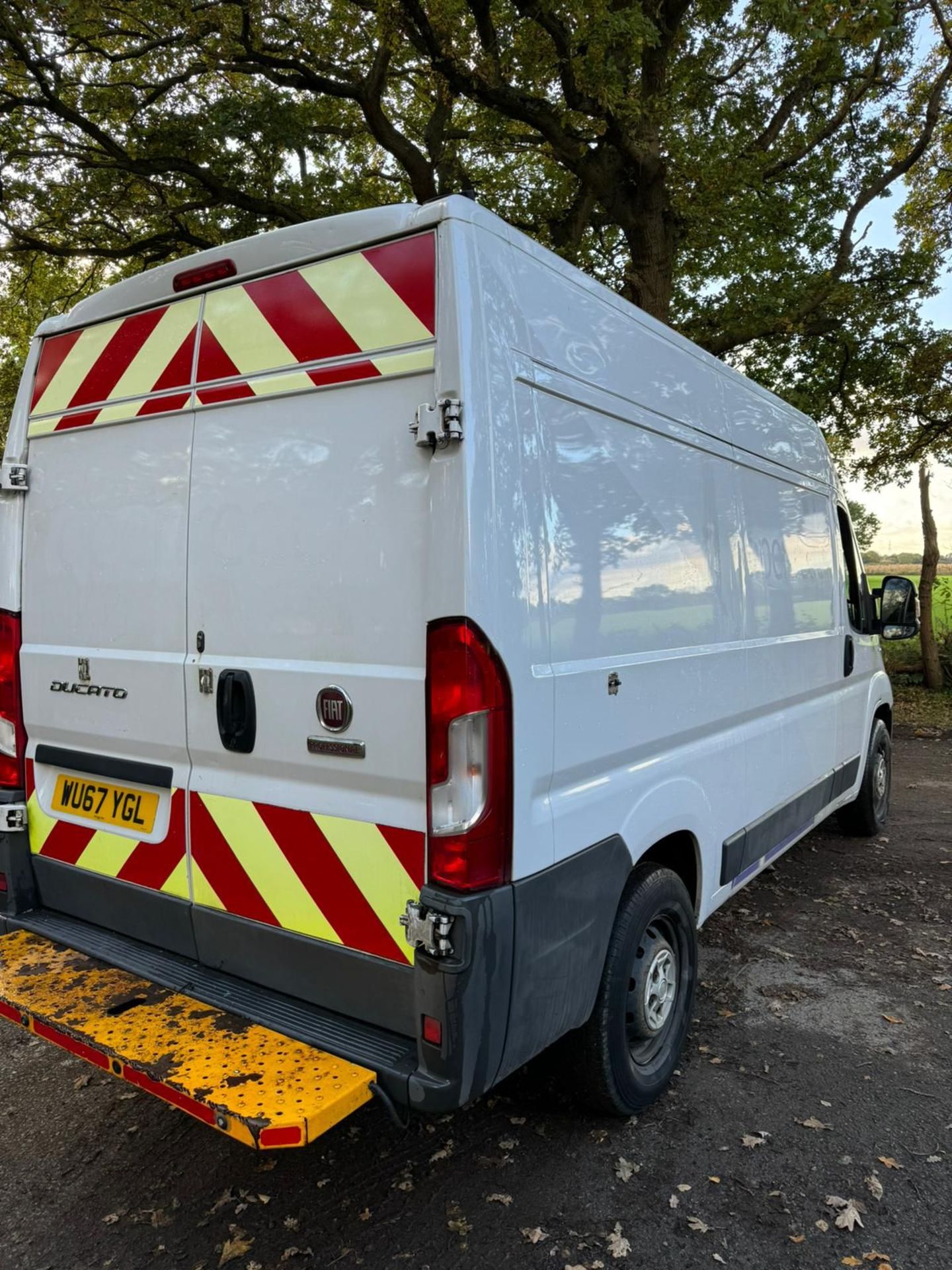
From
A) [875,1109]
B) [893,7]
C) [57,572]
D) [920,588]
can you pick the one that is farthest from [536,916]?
[920,588]

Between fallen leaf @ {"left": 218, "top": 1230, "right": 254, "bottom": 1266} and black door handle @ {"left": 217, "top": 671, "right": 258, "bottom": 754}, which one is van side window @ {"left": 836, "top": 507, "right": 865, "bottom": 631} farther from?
fallen leaf @ {"left": 218, "top": 1230, "right": 254, "bottom": 1266}

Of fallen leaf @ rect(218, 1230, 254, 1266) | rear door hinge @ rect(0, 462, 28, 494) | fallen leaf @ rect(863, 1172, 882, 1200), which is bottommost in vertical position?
fallen leaf @ rect(863, 1172, 882, 1200)

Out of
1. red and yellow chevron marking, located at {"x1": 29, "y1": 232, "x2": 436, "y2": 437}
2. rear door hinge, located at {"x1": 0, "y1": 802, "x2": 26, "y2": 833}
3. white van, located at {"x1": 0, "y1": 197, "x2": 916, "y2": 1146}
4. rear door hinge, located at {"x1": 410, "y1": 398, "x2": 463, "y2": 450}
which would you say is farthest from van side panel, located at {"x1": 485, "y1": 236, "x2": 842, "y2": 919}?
rear door hinge, located at {"x1": 0, "y1": 802, "x2": 26, "y2": 833}

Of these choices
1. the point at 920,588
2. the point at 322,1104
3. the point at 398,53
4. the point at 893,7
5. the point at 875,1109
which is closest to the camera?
the point at 322,1104

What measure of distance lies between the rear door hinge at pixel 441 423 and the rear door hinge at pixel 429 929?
1161 millimetres

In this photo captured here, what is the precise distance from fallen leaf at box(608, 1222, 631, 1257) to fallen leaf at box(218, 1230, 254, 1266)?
3.23 feet

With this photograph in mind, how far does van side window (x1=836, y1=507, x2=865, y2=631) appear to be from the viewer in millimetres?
5297

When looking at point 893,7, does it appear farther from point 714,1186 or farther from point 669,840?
point 714,1186

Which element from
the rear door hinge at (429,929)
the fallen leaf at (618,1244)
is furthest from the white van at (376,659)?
the fallen leaf at (618,1244)

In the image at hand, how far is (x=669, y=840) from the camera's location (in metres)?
3.15

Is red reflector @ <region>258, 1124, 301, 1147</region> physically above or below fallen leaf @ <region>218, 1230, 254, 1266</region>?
above

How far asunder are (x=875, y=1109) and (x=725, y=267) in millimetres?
10349

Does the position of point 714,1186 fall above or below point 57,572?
below

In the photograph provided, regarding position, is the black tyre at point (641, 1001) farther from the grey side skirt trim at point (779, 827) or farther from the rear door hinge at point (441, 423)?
the rear door hinge at point (441, 423)
